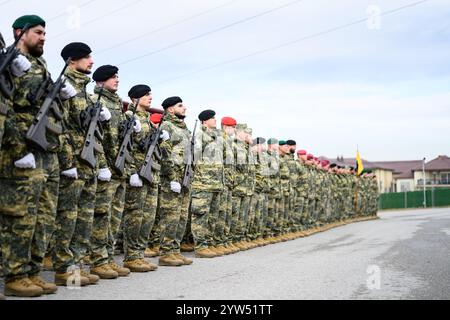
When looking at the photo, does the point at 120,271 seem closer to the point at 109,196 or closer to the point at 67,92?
the point at 109,196

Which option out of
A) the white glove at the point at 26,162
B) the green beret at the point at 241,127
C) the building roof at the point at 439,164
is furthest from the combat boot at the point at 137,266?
the building roof at the point at 439,164

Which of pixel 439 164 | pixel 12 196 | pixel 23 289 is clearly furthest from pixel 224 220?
pixel 439 164

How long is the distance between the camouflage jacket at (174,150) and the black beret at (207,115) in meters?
1.06

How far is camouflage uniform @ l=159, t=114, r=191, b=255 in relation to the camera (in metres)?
7.79

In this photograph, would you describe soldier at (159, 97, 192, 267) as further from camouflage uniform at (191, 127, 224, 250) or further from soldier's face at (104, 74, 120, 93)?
soldier's face at (104, 74, 120, 93)

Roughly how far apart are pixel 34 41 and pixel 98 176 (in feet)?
A: 5.49

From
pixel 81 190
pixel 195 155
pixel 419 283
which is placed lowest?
pixel 419 283

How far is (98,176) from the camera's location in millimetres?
6203

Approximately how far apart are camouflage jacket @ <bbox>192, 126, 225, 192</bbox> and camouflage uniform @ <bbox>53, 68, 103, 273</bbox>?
3161 millimetres

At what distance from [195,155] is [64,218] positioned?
3.52 meters

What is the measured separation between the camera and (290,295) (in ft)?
17.0

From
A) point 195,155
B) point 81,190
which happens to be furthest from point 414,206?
point 81,190

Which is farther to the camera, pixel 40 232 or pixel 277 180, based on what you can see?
pixel 277 180
